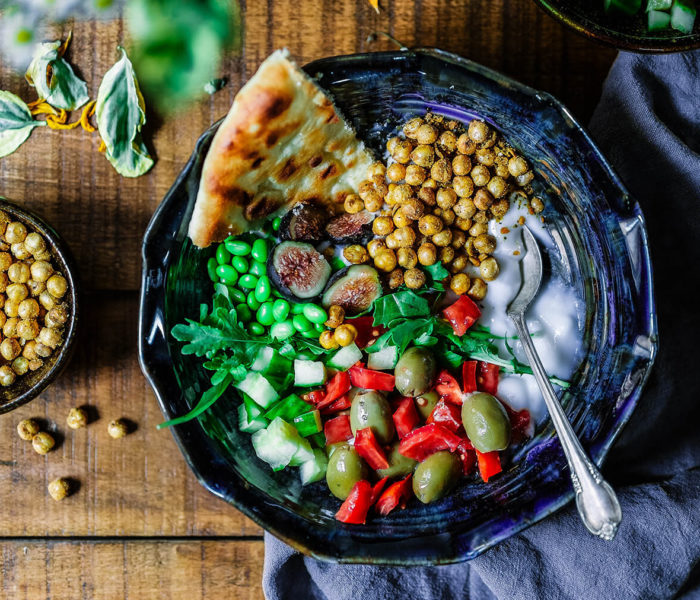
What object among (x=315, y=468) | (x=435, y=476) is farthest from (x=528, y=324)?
(x=315, y=468)

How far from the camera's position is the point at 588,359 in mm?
1873

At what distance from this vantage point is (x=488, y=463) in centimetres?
177

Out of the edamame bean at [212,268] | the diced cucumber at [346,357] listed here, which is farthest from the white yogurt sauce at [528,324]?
the edamame bean at [212,268]

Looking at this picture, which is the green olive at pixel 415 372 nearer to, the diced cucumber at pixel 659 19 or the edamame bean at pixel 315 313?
the edamame bean at pixel 315 313

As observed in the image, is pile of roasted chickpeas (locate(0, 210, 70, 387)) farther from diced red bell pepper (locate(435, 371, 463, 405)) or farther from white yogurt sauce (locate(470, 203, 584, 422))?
white yogurt sauce (locate(470, 203, 584, 422))

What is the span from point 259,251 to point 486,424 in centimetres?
75

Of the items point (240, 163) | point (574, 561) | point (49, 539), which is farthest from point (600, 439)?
point (49, 539)

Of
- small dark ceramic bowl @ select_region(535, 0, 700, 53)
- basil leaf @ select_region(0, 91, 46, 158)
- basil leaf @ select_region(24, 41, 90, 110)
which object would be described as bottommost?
basil leaf @ select_region(0, 91, 46, 158)

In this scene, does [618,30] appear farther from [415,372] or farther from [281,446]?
[281,446]

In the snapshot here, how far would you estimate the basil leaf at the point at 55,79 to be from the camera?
6.55 ft

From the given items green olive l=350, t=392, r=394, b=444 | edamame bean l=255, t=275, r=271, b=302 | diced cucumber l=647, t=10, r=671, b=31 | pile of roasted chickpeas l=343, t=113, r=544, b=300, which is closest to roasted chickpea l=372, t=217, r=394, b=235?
pile of roasted chickpeas l=343, t=113, r=544, b=300

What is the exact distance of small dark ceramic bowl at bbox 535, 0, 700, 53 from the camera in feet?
5.43

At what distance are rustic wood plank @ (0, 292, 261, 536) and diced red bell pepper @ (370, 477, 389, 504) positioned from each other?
48 cm

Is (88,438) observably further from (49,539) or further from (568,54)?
(568,54)
